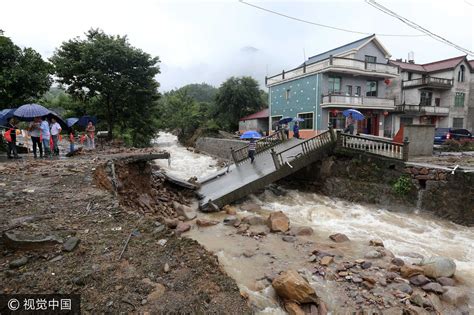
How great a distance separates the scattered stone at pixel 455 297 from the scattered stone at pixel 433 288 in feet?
0.27

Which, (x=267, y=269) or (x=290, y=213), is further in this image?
(x=290, y=213)

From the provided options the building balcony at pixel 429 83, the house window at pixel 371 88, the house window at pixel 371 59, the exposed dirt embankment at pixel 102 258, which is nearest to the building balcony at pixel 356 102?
the house window at pixel 371 88

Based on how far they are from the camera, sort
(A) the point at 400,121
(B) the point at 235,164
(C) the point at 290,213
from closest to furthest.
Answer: (C) the point at 290,213 < (B) the point at 235,164 < (A) the point at 400,121

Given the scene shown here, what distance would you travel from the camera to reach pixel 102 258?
3799 millimetres

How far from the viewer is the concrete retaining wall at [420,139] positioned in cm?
1241

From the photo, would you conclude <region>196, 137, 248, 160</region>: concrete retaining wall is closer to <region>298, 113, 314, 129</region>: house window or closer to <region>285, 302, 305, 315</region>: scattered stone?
<region>298, 113, 314, 129</region>: house window

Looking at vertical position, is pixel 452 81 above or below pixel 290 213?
above

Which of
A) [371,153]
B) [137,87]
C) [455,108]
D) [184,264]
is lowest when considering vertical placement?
[184,264]

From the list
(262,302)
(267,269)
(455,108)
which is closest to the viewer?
(262,302)

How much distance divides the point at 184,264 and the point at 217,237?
3.44m

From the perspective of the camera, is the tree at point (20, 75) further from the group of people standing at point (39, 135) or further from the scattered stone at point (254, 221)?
the scattered stone at point (254, 221)

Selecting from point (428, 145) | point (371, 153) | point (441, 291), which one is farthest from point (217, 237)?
point (428, 145)

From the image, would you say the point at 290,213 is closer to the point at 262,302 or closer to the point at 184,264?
the point at 262,302

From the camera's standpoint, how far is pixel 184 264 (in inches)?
157
